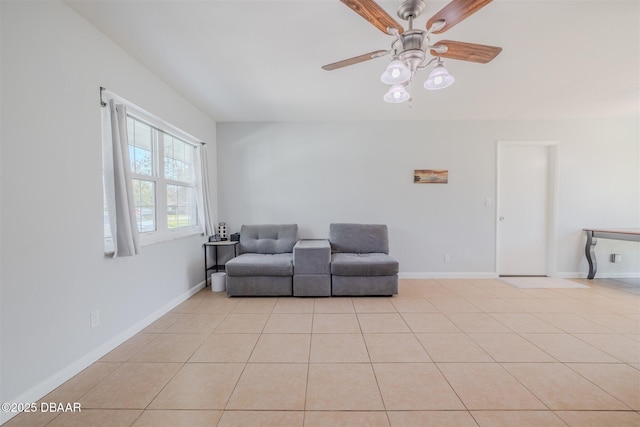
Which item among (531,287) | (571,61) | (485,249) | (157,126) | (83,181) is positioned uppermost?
(571,61)

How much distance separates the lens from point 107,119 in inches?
77.7

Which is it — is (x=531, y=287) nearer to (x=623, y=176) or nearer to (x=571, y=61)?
(x=623, y=176)

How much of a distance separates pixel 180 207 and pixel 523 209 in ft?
16.9

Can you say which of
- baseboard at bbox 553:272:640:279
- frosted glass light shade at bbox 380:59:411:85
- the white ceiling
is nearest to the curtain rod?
the white ceiling

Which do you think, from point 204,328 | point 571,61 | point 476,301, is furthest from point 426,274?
point 204,328

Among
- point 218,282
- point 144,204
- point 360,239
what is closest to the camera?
point 144,204

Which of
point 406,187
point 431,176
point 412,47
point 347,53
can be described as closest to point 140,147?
point 347,53

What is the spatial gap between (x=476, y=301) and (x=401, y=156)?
2.28 meters

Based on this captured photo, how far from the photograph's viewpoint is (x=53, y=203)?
1.56m

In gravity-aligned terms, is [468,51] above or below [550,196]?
above

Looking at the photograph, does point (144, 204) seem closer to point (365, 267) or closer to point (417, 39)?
point (365, 267)

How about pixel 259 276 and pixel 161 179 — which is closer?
pixel 161 179

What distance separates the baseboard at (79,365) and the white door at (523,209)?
4.82 metres

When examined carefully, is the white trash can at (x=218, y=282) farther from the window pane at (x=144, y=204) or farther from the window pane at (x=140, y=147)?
the window pane at (x=140, y=147)
